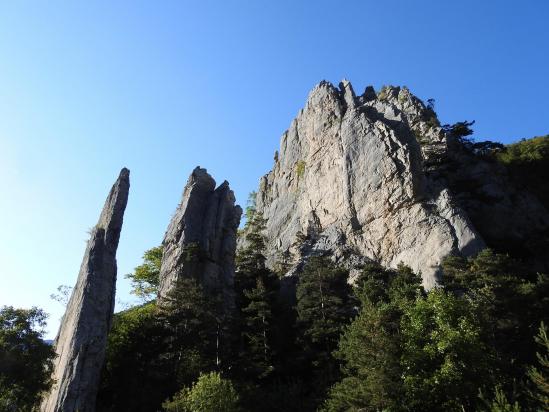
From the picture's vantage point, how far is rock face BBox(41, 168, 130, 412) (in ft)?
101

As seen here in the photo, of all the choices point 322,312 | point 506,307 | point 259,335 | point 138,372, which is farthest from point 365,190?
point 138,372

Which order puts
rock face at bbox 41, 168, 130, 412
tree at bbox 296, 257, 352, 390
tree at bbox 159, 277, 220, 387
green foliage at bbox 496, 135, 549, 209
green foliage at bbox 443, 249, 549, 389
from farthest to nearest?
green foliage at bbox 496, 135, 549, 209, tree at bbox 296, 257, 352, 390, tree at bbox 159, 277, 220, 387, rock face at bbox 41, 168, 130, 412, green foliage at bbox 443, 249, 549, 389

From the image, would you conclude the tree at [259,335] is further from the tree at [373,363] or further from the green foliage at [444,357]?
the green foliage at [444,357]

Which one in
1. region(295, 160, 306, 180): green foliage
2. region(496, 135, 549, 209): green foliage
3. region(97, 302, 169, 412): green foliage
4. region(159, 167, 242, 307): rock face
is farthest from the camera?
region(295, 160, 306, 180): green foliage

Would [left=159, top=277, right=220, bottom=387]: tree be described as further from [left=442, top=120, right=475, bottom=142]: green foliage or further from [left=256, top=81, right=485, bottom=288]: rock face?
[left=442, top=120, right=475, bottom=142]: green foliage

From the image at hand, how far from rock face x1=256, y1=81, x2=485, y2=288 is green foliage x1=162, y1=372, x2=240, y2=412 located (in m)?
20.6

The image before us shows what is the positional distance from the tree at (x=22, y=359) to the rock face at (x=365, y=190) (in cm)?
2826

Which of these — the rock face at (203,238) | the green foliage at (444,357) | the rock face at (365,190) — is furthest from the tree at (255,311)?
the green foliage at (444,357)

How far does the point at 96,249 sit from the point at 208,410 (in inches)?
745

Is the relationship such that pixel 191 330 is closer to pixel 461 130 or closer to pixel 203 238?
pixel 203 238

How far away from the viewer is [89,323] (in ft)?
111

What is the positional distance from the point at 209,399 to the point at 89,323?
13.1m

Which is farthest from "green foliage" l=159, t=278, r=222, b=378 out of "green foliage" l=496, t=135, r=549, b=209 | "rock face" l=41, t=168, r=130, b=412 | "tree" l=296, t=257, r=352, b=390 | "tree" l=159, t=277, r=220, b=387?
"green foliage" l=496, t=135, r=549, b=209

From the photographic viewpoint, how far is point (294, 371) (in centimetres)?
3528
